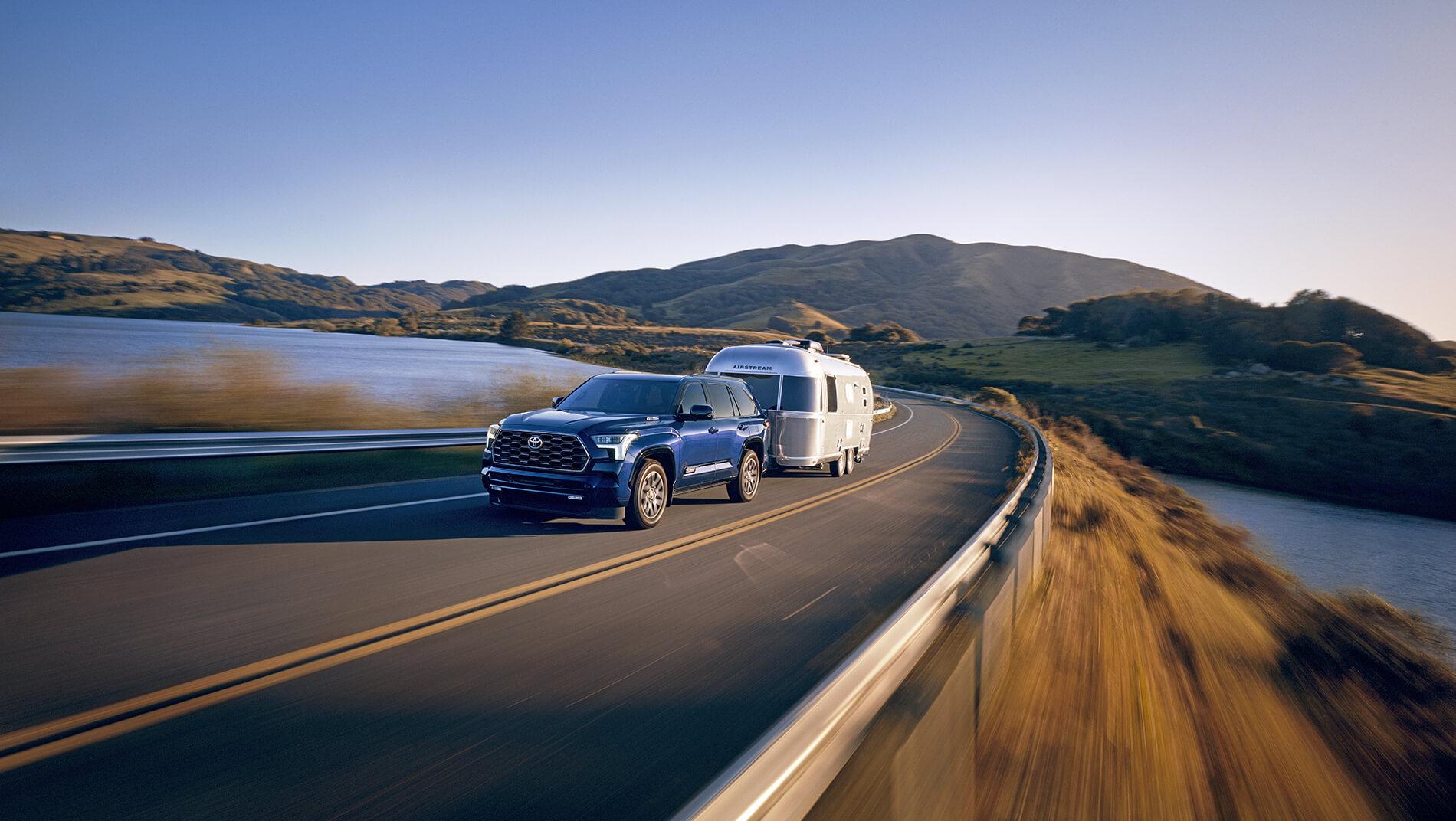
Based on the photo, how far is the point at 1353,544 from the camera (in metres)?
21.2

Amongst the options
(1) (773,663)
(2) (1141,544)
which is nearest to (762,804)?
(1) (773,663)

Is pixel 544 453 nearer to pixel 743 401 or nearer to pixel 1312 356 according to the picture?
pixel 743 401

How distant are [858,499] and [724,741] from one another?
8.94 m

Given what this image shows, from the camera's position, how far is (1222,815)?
3.73 meters

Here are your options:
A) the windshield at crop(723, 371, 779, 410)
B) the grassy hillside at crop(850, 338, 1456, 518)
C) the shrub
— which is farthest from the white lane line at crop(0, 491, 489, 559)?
the shrub

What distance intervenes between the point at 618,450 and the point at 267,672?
4.73m

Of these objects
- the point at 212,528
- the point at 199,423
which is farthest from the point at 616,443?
the point at 199,423

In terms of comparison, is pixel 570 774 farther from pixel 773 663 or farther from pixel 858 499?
pixel 858 499

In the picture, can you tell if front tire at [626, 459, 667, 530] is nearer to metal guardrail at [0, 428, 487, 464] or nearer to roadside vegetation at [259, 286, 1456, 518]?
metal guardrail at [0, 428, 487, 464]

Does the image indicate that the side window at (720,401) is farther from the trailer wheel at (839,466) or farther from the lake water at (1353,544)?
the lake water at (1353,544)

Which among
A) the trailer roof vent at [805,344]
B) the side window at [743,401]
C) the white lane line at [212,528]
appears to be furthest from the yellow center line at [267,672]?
the trailer roof vent at [805,344]

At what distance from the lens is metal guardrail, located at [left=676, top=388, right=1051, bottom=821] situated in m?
2.27

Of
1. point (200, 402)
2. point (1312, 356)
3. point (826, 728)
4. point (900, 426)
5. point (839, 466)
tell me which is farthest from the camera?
point (1312, 356)

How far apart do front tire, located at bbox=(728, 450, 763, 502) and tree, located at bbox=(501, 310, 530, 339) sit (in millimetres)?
76232
